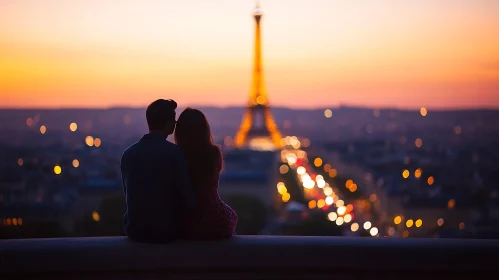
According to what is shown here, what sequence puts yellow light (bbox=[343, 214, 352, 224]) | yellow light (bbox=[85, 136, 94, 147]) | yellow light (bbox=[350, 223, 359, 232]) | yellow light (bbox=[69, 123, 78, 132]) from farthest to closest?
yellow light (bbox=[85, 136, 94, 147]) → yellow light (bbox=[69, 123, 78, 132]) → yellow light (bbox=[343, 214, 352, 224]) → yellow light (bbox=[350, 223, 359, 232])

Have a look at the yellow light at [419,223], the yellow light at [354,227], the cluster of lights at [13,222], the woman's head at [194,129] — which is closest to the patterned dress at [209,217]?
the woman's head at [194,129]

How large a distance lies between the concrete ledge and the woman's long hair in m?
0.33

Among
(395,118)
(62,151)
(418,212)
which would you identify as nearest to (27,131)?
(62,151)

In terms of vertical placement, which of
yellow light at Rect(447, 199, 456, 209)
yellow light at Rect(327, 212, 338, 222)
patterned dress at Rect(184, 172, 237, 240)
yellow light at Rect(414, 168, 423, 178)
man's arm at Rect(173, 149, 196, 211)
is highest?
man's arm at Rect(173, 149, 196, 211)

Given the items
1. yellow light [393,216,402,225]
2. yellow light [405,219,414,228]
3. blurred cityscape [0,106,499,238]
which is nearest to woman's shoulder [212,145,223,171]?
blurred cityscape [0,106,499,238]

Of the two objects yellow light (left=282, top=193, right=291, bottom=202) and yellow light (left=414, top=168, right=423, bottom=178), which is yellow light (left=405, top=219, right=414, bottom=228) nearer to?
yellow light (left=414, top=168, right=423, bottom=178)

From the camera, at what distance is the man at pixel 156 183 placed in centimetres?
296

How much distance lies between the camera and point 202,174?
3074mm

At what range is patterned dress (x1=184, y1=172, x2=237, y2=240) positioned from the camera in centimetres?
302

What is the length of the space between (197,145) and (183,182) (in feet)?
0.57

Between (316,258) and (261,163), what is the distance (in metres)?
36.6

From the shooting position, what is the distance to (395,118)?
4034cm

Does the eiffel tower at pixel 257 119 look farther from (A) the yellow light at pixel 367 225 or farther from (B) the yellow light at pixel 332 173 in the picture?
(A) the yellow light at pixel 367 225

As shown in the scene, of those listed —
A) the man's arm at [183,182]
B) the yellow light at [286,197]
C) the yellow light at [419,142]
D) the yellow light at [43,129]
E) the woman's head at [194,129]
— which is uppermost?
the woman's head at [194,129]
